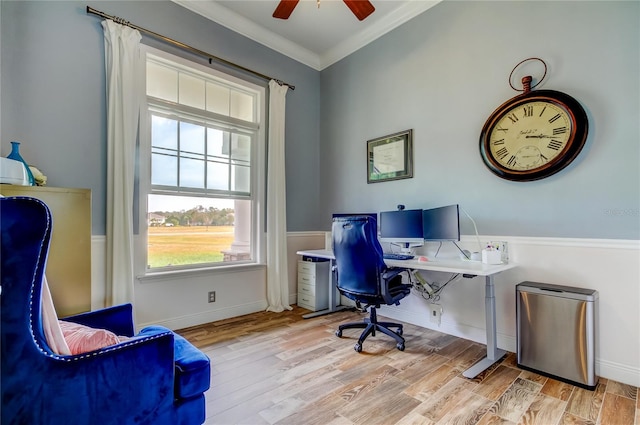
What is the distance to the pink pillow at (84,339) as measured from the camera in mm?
1044

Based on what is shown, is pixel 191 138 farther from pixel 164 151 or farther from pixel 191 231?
pixel 191 231

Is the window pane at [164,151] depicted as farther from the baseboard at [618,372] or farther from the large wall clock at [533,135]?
the baseboard at [618,372]

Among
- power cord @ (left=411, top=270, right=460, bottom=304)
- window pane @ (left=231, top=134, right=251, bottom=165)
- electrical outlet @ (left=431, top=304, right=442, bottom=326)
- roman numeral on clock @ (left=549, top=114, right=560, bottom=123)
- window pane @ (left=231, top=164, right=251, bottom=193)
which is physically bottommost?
electrical outlet @ (left=431, top=304, right=442, bottom=326)

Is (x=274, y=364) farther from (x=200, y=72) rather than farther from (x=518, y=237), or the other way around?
(x=200, y=72)

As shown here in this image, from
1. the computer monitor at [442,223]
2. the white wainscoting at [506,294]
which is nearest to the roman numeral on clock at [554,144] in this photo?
the white wainscoting at [506,294]

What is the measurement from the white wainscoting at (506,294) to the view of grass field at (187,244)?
22 centimetres

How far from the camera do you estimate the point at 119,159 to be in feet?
8.42

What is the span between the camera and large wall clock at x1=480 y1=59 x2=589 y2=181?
2.16m

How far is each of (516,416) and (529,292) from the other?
87 cm

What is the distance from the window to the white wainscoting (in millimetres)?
328

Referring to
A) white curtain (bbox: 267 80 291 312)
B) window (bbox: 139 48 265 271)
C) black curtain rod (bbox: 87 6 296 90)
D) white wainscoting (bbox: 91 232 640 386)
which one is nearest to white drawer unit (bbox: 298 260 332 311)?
white curtain (bbox: 267 80 291 312)

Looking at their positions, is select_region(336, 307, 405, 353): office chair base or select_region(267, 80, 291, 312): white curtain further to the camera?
select_region(267, 80, 291, 312): white curtain

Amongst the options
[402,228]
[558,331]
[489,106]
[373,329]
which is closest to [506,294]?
[558,331]

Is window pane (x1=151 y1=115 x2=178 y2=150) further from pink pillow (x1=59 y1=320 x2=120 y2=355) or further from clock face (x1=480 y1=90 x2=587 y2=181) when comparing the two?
clock face (x1=480 y1=90 x2=587 y2=181)
